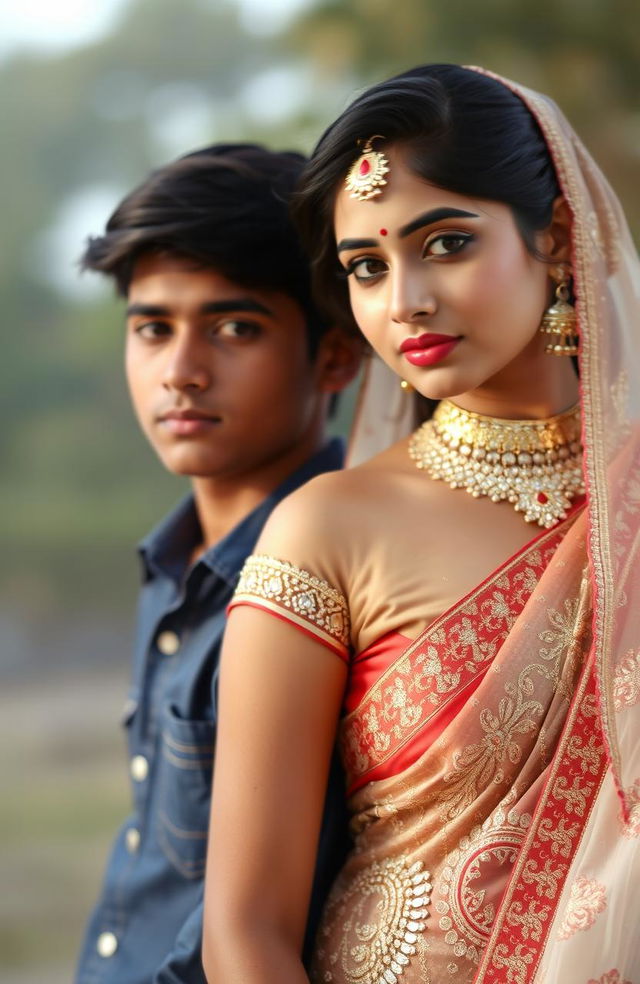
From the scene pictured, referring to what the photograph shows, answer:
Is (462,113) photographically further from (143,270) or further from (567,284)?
(143,270)

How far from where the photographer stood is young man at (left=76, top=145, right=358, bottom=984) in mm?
1610

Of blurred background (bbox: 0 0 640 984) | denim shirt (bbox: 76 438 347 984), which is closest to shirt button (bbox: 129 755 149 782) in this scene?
denim shirt (bbox: 76 438 347 984)

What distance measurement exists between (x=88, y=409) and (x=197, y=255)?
421cm

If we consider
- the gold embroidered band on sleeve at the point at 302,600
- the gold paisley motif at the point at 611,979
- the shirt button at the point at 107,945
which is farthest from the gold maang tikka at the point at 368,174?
the shirt button at the point at 107,945

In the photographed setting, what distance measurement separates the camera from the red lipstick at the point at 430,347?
4.12 ft

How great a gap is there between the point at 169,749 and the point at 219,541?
1.02 feet

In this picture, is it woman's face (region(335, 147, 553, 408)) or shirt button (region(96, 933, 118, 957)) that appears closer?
woman's face (region(335, 147, 553, 408))

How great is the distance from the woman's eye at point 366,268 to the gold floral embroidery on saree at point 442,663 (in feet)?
1.19

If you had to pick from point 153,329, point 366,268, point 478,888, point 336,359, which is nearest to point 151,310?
point 153,329

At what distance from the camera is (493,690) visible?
1236mm

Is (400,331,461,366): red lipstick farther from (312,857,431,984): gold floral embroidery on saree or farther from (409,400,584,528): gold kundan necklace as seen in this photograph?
(312,857,431,984): gold floral embroidery on saree

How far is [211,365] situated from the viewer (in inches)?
63.9

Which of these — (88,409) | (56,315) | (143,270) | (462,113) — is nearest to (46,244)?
(56,315)

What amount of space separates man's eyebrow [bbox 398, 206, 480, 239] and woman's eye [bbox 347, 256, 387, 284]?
0.07 m
